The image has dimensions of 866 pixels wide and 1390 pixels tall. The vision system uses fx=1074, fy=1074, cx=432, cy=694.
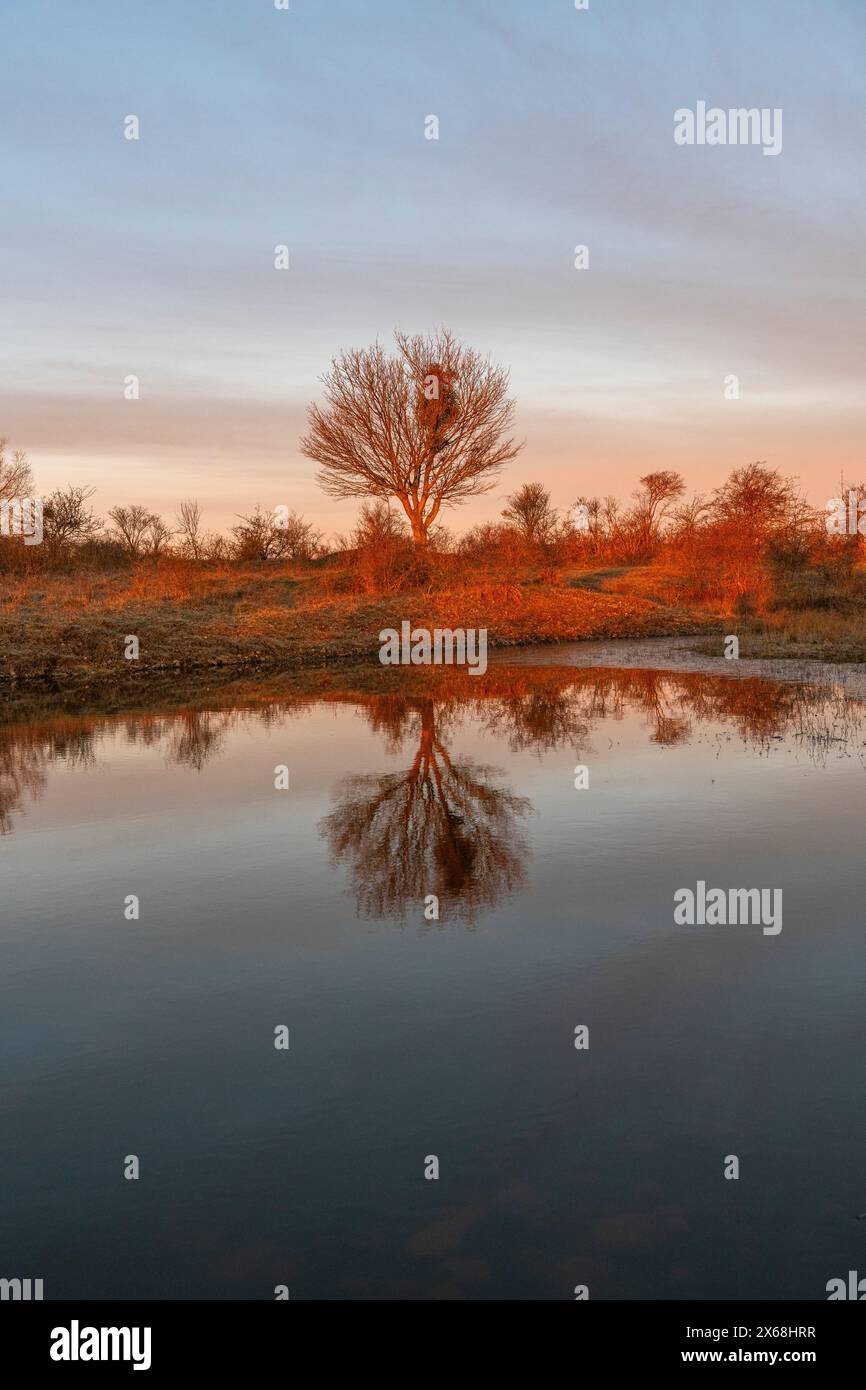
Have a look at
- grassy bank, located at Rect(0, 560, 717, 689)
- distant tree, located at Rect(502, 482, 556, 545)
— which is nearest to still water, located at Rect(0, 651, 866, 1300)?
grassy bank, located at Rect(0, 560, 717, 689)

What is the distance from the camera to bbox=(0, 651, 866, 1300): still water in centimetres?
382

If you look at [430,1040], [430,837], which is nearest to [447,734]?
[430,837]

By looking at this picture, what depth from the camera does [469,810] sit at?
1007 cm

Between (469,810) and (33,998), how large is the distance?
4956 mm

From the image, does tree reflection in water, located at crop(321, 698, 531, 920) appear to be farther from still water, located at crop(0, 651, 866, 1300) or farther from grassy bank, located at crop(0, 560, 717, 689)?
grassy bank, located at crop(0, 560, 717, 689)

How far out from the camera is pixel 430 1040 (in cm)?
527

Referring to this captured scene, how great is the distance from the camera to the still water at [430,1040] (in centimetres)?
382

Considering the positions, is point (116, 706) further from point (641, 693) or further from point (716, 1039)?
point (716, 1039)

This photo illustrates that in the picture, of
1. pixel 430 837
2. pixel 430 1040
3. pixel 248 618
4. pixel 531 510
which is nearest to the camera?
pixel 430 1040

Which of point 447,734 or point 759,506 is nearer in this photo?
point 447,734

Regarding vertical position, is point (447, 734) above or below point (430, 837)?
above

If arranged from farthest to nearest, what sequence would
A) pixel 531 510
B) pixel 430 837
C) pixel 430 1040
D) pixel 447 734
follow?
pixel 531 510 < pixel 447 734 < pixel 430 837 < pixel 430 1040

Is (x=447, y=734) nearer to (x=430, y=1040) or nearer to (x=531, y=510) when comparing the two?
(x=430, y=1040)

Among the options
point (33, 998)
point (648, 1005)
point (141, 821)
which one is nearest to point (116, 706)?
point (141, 821)
